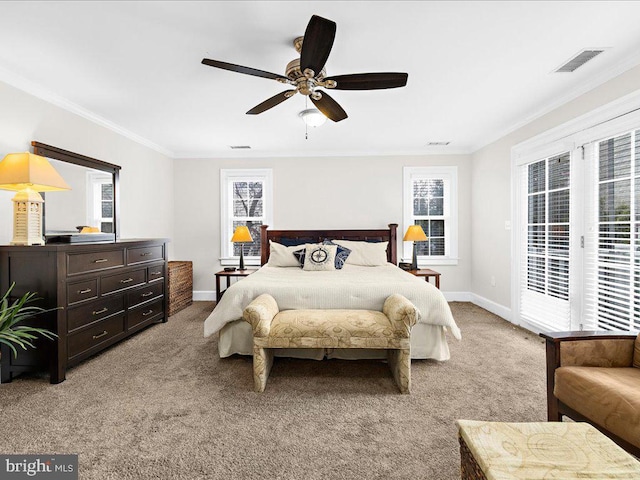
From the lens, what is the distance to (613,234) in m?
2.74

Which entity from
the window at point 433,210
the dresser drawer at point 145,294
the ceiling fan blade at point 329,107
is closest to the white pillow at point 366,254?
the window at point 433,210

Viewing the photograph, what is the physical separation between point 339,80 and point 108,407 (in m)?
2.70

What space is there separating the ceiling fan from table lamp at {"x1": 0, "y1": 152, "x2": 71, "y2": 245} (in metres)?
1.69

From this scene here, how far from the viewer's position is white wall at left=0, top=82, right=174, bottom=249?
2.73 meters

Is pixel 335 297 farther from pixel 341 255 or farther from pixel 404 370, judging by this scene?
pixel 341 255

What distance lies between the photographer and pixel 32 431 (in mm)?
1896

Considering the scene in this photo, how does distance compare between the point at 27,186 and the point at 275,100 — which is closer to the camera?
the point at 275,100

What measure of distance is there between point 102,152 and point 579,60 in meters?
4.85

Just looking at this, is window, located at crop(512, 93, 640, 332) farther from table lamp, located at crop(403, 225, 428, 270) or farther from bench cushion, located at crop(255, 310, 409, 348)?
bench cushion, located at crop(255, 310, 409, 348)

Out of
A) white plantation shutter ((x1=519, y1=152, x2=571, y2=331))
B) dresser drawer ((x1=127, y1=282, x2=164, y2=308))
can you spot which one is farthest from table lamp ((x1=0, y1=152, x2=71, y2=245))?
white plantation shutter ((x1=519, y1=152, x2=571, y2=331))

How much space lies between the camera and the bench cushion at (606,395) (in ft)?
4.33

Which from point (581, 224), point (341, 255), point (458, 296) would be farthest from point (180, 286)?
point (581, 224)

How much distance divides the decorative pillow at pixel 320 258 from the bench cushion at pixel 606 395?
2.67 metres

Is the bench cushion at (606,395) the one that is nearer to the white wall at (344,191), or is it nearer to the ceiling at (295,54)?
the ceiling at (295,54)
